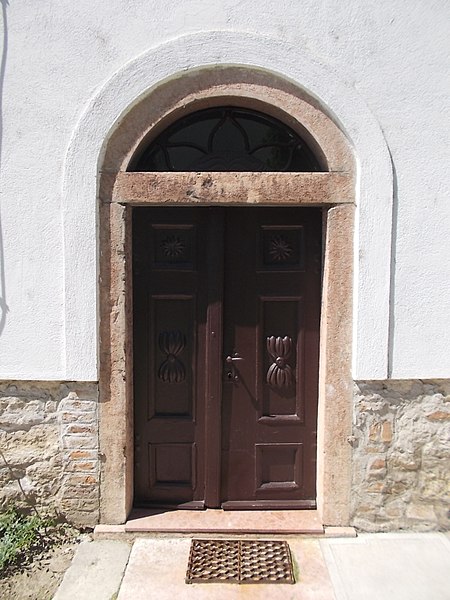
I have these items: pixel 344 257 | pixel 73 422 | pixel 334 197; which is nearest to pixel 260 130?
pixel 334 197

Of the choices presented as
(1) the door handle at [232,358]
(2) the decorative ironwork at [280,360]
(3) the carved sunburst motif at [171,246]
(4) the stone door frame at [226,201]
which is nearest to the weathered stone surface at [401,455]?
(4) the stone door frame at [226,201]

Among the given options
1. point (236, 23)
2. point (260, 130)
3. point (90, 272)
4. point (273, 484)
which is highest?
point (236, 23)

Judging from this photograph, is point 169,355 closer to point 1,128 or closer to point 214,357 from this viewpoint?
point 214,357

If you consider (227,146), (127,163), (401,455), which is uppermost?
(227,146)

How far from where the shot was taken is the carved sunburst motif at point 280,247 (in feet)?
11.8

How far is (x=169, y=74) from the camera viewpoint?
323 cm

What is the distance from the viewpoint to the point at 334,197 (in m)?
3.33

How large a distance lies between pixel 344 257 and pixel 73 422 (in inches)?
84.0

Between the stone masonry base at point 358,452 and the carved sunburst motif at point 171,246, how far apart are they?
1.04 metres

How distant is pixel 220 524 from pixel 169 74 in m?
3.03

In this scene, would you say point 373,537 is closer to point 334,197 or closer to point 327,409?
point 327,409

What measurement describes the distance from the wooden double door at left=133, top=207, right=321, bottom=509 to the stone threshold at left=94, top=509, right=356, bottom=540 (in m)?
0.08

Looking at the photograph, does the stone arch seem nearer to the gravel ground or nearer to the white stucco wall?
the white stucco wall

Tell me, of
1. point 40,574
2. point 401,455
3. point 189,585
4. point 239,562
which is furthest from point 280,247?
point 40,574
